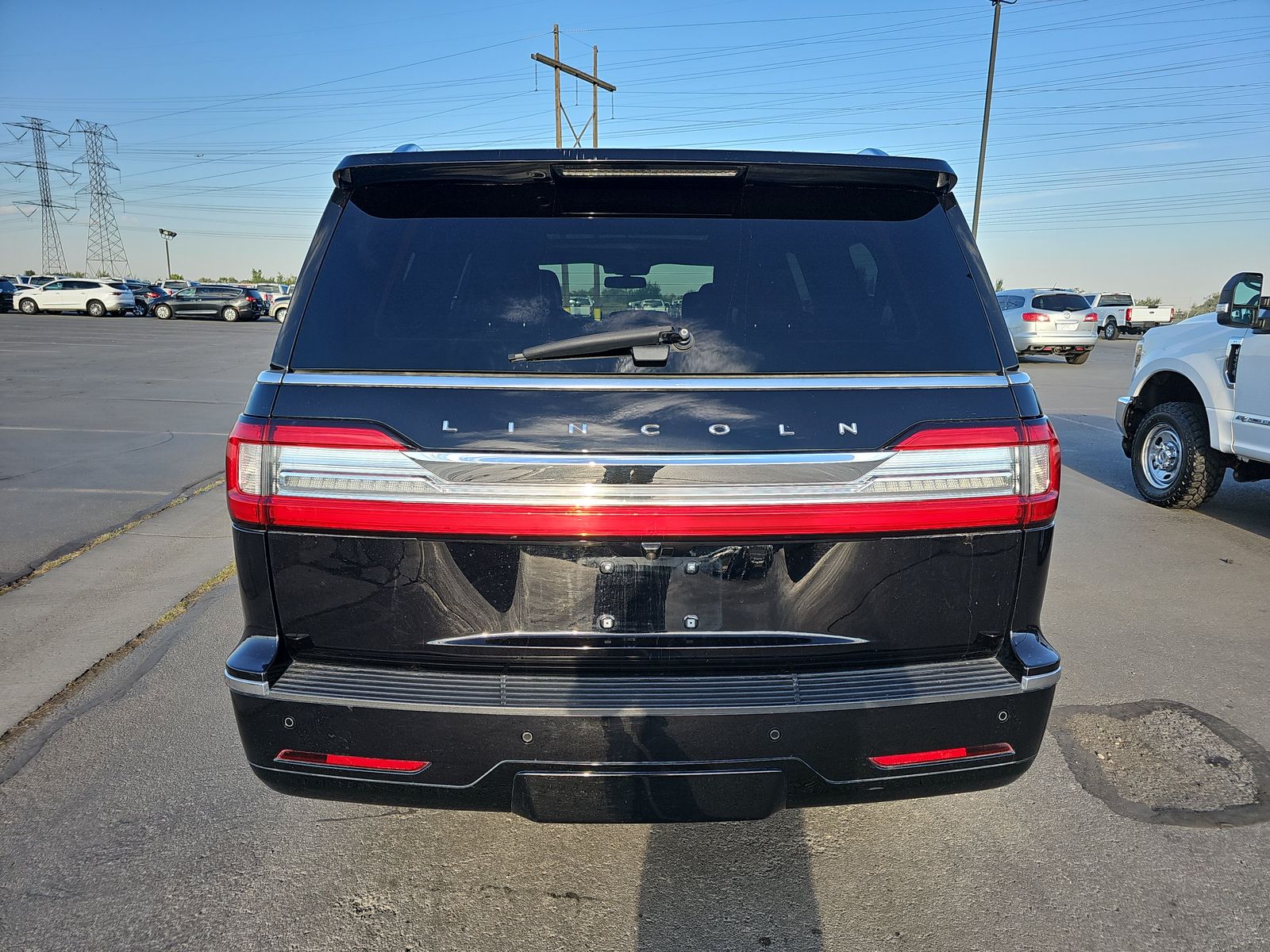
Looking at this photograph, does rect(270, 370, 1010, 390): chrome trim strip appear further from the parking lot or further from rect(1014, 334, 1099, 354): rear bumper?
rect(1014, 334, 1099, 354): rear bumper

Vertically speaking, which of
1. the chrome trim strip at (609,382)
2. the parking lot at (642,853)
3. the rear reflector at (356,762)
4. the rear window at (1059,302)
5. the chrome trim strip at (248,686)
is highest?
the chrome trim strip at (609,382)

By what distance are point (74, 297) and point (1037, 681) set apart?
51759mm

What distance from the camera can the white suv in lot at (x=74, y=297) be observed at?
143 ft

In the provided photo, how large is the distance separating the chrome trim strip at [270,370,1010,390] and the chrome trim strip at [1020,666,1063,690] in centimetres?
71

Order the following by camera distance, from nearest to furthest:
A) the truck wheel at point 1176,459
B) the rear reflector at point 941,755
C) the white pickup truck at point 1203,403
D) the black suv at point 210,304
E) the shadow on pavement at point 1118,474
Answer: the rear reflector at point 941,755 → the white pickup truck at point 1203,403 → the truck wheel at point 1176,459 → the shadow on pavement at point 1118,474 → the black suv at point 210,304

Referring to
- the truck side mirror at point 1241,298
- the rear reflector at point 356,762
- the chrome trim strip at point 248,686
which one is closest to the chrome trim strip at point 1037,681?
the rear reflector at point 356,762

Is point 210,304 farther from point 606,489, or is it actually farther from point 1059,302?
point 606,489

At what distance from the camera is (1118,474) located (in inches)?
350

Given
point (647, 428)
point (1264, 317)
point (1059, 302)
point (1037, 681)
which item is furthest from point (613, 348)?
point (1059, 302)

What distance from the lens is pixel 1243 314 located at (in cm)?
529

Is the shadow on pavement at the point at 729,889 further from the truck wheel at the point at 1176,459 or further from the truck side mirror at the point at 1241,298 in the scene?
the truck wheel at the point at 1176,459

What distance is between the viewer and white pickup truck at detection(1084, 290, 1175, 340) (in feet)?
130

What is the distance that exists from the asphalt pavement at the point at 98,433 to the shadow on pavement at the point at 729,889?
4.55 meters

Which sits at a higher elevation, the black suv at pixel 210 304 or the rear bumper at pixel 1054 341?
the rear bumper at pixel 1054 341
